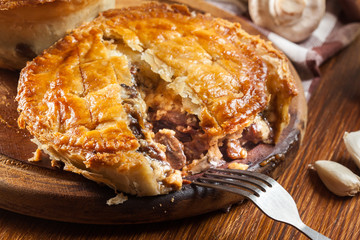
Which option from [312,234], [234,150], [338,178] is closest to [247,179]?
[234,150]

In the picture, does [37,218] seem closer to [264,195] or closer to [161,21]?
[264,195]

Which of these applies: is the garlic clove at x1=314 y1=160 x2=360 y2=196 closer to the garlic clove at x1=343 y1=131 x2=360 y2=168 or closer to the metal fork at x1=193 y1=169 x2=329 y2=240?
the garlic clove at x1=343 y1=131 x2=360 y2=168

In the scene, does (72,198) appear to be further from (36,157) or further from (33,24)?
(33,24)

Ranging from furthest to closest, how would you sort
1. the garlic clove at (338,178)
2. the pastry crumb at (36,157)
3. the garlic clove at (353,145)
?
the garlic clove at (353,145) → the garlic clove at (338,178) → the pastry crumb at (36,157)

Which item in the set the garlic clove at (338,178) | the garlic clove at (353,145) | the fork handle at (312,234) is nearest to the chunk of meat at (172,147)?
the fork handle at (312,234)

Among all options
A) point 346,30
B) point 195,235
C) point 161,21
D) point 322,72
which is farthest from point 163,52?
point 346,30

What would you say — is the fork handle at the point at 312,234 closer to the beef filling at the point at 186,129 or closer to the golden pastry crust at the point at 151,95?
the golden pastry crust at the point at 151,95

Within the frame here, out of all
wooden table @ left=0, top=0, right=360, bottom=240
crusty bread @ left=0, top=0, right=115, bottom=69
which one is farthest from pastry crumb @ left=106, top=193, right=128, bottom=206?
crusty bread @ left=0, top=0, right=115, bottom=69
